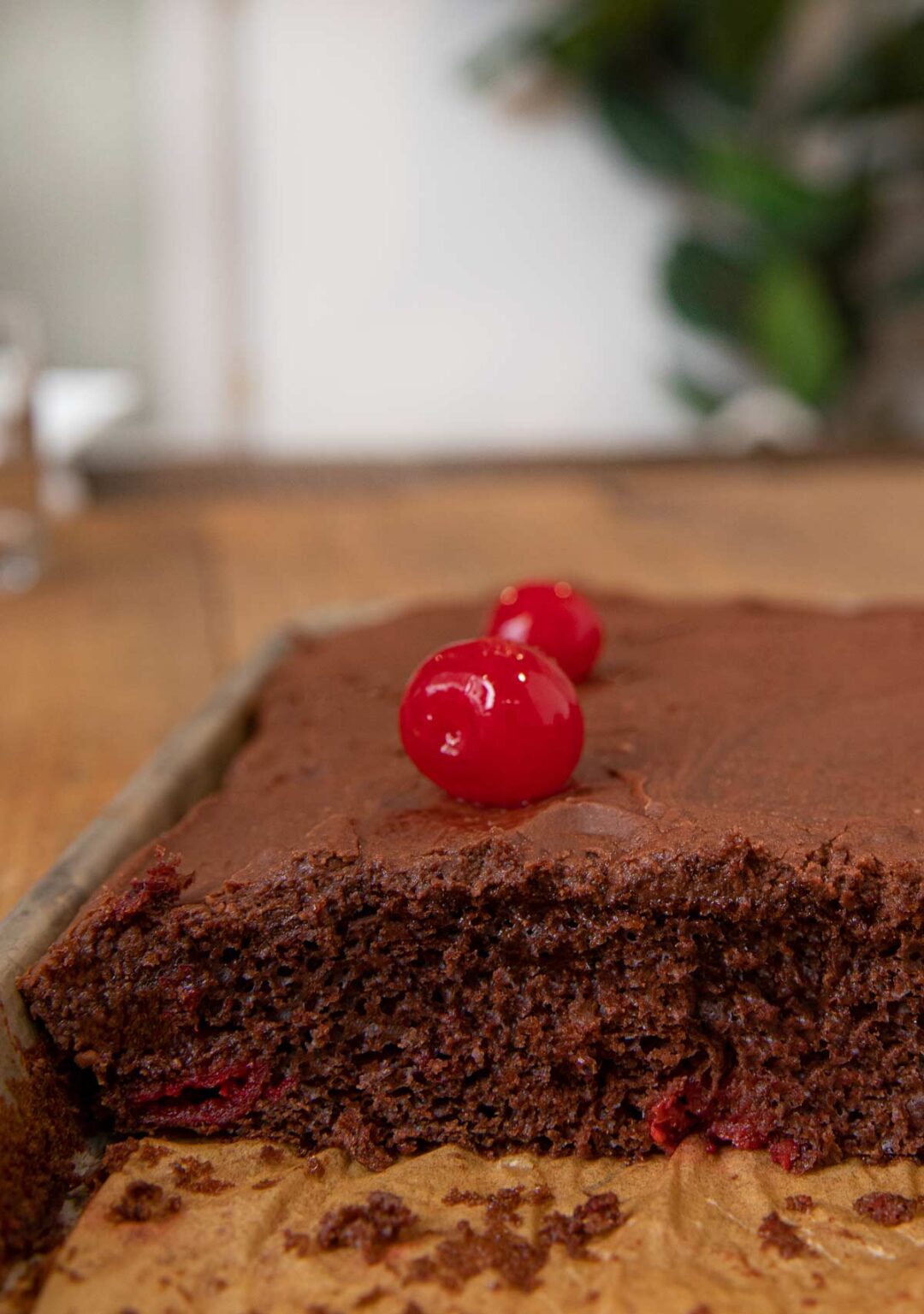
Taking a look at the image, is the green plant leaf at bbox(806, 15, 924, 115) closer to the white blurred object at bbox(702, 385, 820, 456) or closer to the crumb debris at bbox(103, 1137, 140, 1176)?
the white blurred object at bbox(702, 385, 820, 456)

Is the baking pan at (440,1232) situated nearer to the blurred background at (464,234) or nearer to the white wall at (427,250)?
the blurred background at (464,234)

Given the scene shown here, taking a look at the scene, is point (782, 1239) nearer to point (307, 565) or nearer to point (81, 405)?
point (307, 565)

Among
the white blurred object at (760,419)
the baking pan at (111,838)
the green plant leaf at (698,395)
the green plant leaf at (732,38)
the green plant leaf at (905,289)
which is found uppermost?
the green plant leaf at (732,38)

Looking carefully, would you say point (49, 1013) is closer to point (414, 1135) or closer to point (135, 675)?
point (414, 1135)

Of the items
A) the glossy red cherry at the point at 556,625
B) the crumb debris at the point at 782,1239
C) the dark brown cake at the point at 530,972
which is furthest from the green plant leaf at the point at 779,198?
the crumb debris at the point at 782,1239

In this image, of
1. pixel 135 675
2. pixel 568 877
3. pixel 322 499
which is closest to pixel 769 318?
pixel 322 499

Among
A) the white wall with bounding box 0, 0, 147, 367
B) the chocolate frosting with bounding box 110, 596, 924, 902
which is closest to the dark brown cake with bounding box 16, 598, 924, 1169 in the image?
the chocolate frosting with bounding box 110, 596, 924, 902

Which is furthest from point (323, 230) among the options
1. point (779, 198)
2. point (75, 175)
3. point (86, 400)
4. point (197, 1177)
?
point (197, 1177)
